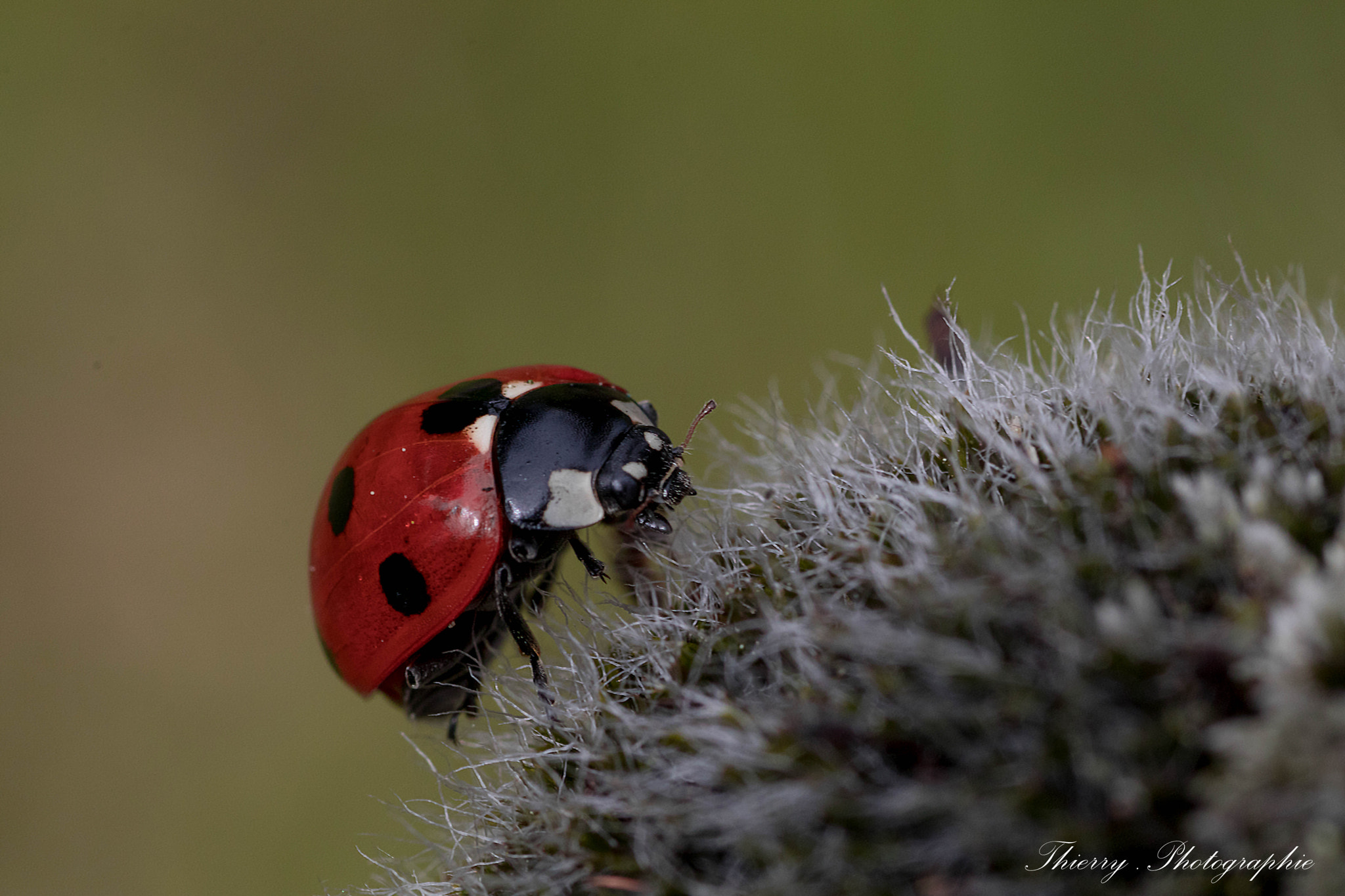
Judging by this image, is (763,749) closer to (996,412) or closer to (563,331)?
(996,412)

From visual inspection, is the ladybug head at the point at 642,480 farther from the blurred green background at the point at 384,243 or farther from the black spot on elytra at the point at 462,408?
the blurred green background at the point at 384,243

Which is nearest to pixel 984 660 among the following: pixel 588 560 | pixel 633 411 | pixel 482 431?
pixel 588 560

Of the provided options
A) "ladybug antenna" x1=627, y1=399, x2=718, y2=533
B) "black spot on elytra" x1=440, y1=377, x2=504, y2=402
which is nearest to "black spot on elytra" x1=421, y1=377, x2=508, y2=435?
"black spot on elytra" x1=440, y1=377, x2=504, y2=402

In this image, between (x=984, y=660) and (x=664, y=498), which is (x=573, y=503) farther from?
(x=984, y=660)
